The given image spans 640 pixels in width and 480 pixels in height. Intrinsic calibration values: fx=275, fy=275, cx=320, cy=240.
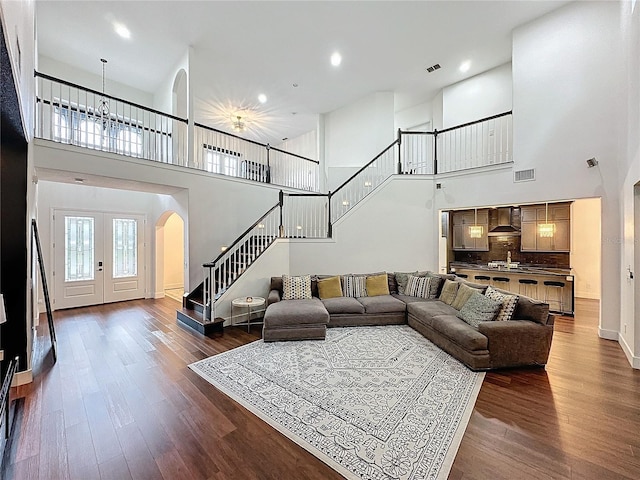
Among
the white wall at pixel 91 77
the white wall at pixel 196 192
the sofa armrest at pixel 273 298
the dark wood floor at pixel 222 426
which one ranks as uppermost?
the white wall at pixel 91 77

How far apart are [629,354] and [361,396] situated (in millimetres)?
3723

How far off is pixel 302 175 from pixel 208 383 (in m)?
6.75

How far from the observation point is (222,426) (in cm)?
238

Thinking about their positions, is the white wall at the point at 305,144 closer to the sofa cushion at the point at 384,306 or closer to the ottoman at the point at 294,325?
the sofa cushion at the point at 384,306

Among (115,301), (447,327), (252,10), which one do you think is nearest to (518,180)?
(447,327)

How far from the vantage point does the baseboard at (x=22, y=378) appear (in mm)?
3002

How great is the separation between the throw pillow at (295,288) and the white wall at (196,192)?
218 cm

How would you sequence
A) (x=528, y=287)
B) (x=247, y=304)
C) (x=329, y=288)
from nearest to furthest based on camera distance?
(x=247, y=304) → (x=329, y=288) → (x=528, y=287)

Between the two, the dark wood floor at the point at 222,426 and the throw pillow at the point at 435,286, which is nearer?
the dark wood floor at the point at 222,426

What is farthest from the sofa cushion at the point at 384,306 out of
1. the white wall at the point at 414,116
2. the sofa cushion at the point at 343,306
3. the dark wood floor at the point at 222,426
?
the white wall at the point at 414,116

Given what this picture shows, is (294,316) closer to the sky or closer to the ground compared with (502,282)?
closer to the ground

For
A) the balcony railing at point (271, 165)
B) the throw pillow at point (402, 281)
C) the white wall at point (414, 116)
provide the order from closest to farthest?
the throw pillow at point (402, 281)
the balcony railing at point (271, 165)
the white wall at point (414, 116)

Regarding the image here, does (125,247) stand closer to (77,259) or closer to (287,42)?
(77,259)

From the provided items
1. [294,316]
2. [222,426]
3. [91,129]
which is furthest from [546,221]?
[91,129]
